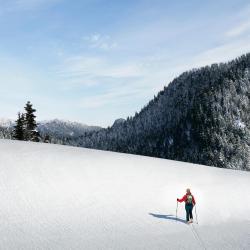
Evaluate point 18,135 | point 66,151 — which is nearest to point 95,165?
point 66,151

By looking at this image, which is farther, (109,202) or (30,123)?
(30,123)

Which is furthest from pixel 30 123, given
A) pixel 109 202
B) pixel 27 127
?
pixel 109 202

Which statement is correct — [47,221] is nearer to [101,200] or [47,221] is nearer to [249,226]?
[101,200]

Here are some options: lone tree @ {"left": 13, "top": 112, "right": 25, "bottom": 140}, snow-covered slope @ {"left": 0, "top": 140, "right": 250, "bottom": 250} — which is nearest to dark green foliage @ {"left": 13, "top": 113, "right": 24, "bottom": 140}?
lone tree @ {"left": 13, "top": 112, "right": 25, "bottom": 140}

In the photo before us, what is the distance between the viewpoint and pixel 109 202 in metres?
19.5

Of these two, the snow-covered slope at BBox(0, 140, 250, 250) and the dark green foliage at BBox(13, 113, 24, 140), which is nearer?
the snow-covered slope at BBox(0, 140, 250, 250)

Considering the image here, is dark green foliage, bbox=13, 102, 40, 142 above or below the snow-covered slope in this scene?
above

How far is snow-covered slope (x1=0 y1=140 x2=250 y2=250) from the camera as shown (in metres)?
14.6

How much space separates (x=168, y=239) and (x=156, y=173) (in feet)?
32.1

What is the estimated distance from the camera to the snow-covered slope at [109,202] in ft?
47.9

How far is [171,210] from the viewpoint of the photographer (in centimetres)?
2052

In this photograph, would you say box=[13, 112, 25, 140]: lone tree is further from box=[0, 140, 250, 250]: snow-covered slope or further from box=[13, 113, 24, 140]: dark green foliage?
box=[0, 140, 250, 250]: snow-covered slope

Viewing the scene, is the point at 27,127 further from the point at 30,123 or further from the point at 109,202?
the point at 109,202

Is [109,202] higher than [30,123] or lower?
Answer: lower
